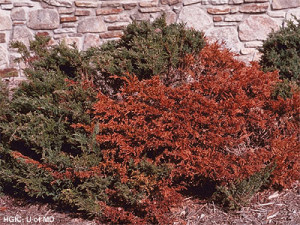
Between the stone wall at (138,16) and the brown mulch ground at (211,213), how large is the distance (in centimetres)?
279

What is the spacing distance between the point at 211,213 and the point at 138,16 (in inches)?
130

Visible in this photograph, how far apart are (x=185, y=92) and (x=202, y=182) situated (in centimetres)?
93

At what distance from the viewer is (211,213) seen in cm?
324

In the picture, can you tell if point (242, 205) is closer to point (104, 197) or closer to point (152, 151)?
point (152, 151)

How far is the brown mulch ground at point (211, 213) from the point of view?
313cm

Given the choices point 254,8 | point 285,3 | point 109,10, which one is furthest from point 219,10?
point 109,10

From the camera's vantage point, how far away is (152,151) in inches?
133

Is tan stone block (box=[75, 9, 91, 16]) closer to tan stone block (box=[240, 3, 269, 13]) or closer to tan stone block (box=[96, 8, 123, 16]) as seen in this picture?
tan stone block (box=[96, 8, 123, 16])

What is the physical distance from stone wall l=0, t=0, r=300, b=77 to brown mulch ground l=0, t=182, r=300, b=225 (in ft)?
9.14

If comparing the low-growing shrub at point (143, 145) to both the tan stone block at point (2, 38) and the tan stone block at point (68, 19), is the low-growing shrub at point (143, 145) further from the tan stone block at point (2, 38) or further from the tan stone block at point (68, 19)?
the tan stone block at point (2, 38)

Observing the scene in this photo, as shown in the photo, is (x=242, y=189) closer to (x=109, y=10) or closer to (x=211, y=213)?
(x=211, y=213)

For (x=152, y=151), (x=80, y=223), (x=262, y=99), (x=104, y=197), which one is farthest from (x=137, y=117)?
(x=262, y=99)

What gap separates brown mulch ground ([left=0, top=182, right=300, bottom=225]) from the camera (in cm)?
313

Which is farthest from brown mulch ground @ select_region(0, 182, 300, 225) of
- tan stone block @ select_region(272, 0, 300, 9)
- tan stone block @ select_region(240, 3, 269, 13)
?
tan stone block @ select_region(272, 0, 300, 9)
